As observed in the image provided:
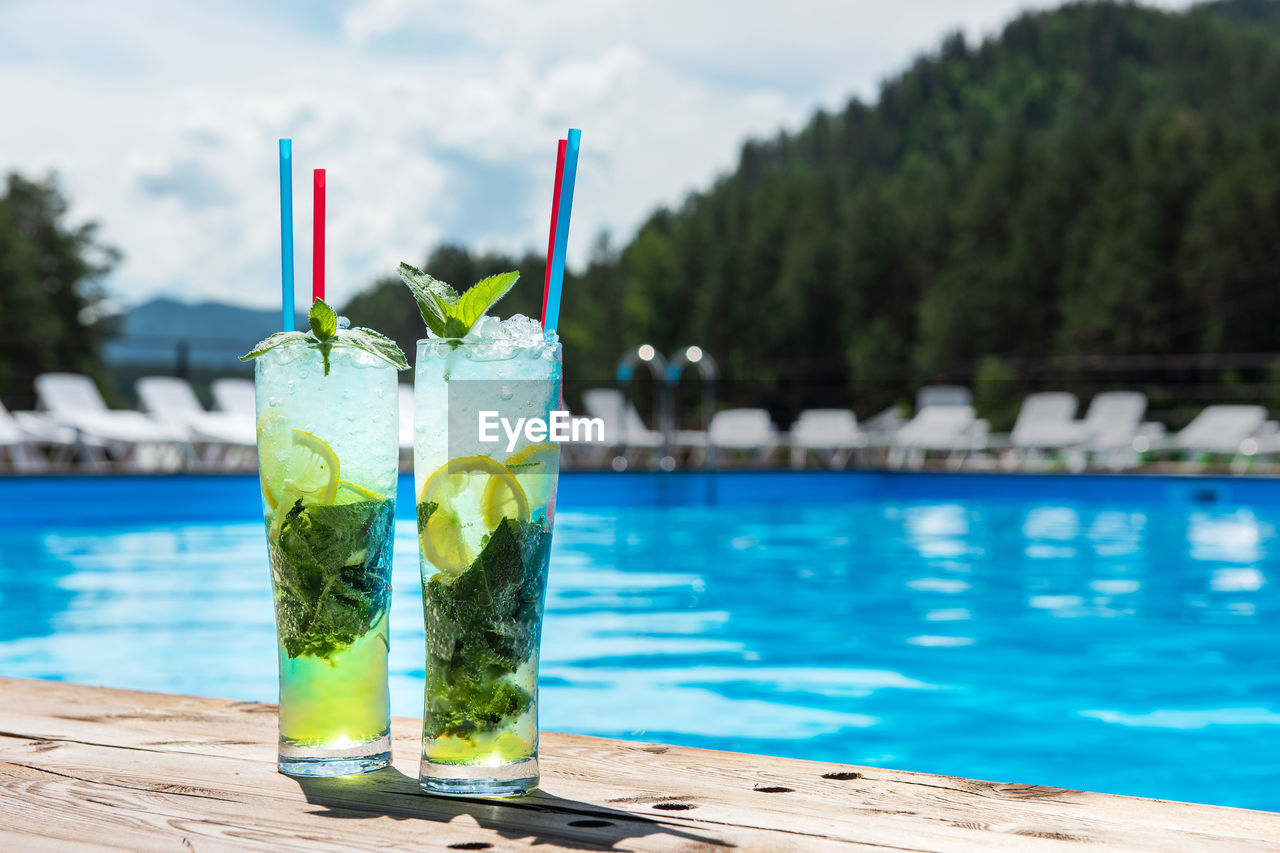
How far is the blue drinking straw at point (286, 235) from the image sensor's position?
140cm

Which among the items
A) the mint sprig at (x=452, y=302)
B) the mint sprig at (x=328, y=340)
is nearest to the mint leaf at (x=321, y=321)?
the mint sprig at (x=328, y=340)

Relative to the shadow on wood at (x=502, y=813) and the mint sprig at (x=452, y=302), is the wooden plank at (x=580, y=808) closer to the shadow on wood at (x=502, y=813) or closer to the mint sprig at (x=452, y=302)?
the shadow on wood at (x=502, y=813)

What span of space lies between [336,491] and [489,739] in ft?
1.03

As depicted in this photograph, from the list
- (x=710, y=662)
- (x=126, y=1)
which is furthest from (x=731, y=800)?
(x=126, y=1)

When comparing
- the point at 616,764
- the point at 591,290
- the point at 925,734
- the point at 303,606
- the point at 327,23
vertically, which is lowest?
the point at 925,734

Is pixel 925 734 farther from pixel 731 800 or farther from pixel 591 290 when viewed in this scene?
pixel 591 290

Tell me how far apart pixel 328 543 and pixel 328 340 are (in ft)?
0.73

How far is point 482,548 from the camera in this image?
1.26m

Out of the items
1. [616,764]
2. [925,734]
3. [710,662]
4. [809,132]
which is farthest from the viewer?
[809,132]

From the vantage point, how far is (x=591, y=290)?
2435 inches

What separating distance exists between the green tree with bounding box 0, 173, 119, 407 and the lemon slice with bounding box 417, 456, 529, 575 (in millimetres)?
26244

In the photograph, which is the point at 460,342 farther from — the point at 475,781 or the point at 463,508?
the point at 475,781

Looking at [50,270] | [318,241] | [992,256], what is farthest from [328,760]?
[992,256]

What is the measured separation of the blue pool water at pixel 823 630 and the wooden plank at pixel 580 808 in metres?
1.60
